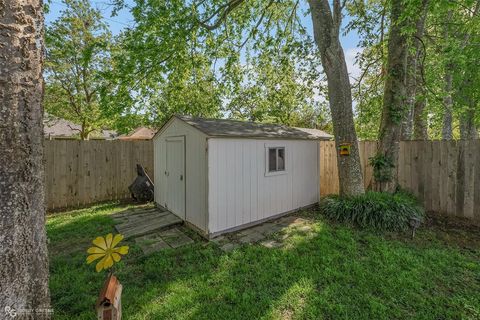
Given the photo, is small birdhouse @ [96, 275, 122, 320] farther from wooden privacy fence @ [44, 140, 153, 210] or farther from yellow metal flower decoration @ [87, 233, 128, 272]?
wooden privacy fence @ [44, 140, 153, 210]

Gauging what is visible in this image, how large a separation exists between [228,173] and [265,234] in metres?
1.39

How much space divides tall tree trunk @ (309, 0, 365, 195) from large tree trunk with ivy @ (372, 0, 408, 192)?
0.61 meters

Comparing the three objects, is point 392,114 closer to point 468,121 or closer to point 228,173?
point 228,173

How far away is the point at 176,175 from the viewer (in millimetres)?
5492

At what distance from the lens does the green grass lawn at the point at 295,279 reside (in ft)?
8.32

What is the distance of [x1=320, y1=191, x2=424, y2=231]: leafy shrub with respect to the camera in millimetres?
4691

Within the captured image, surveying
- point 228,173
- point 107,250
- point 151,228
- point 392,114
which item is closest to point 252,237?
point 228,173

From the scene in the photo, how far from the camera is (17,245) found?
3.93 ft

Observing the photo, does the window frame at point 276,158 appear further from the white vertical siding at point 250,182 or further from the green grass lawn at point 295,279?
the green grass lawn at point 295,279

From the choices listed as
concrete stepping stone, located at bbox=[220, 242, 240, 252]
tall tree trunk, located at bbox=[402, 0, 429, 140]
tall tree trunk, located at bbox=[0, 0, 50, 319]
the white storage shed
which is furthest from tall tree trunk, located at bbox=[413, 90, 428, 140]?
tall tree trunk, located at bbox=[0, 0, 50, 319]

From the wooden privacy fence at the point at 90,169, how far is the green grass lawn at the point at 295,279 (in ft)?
8.14

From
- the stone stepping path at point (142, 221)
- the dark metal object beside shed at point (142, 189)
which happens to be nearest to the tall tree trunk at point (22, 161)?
the stone stepping path at point (142, 221)

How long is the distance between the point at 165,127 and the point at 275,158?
285 centimetres

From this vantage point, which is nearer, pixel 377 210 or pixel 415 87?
pixel 377 210
